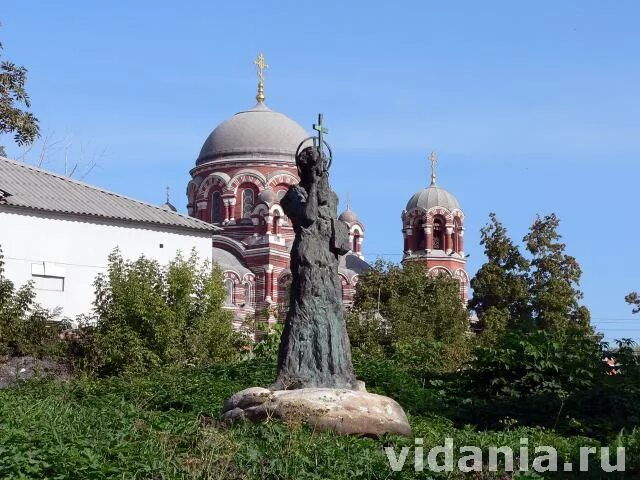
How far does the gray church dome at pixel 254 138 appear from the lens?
50719 mm

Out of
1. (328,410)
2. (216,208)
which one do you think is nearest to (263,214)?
(216,208)

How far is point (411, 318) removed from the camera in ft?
103

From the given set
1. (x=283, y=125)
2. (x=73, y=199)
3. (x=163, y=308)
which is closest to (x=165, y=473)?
(x=163, y=308)

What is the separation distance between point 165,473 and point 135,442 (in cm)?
89

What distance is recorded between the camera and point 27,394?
568 inches

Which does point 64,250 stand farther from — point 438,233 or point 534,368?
point 438,233

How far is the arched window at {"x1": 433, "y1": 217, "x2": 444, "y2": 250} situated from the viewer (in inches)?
2112

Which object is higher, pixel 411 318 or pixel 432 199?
pixel 432 199

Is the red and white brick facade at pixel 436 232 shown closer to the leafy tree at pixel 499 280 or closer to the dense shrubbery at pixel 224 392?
the leafy tree at pixel 499 280

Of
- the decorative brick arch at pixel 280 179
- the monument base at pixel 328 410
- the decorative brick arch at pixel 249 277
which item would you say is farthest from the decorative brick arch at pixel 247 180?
the monument base at pixel 328 410

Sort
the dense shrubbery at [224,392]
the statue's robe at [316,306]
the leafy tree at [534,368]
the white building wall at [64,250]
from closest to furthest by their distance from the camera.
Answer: the dense shrubbery at [224,392] → the statue's robe at [316,306] → the leafy tree at [534,368] → the white building wall at [64,250]

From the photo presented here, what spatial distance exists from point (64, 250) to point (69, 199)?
4.63 ft

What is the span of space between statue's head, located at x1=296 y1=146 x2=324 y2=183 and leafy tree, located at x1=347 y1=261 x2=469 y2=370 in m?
7.11

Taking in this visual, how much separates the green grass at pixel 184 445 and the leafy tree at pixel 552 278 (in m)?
30.4
